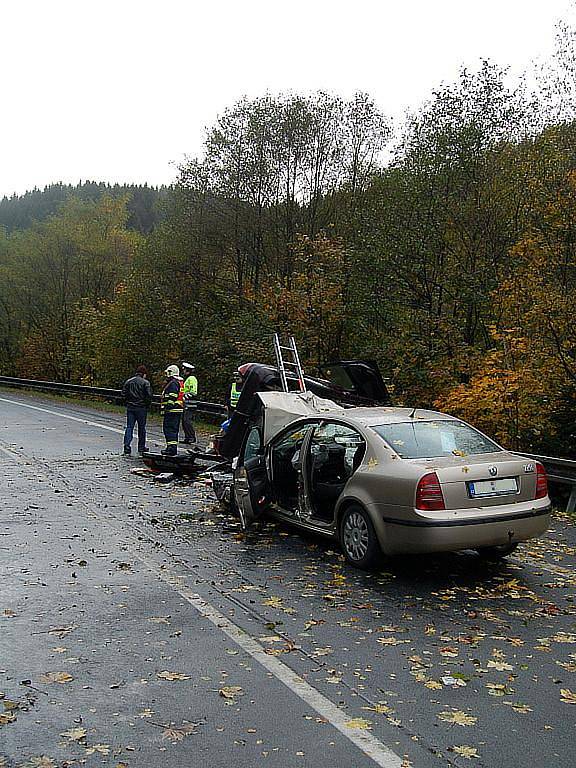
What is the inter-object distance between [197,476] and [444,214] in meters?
12.6

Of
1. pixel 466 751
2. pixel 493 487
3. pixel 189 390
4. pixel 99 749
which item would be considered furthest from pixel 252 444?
pixel 189 390

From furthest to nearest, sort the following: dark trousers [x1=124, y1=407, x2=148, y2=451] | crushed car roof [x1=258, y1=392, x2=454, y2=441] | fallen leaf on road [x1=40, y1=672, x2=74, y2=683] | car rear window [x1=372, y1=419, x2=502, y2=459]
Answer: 1. dark trousers [x1=124, y1=407, x2=148, y2=451]
2. crushed car roof [x1=258, y1=392, x2=454, y2=441]
3. car rear window [x1=372, y1=419, x2=502, y2=459]
4. fallen leaf on road [x1=40, y1=672, x2=74, y2=683]

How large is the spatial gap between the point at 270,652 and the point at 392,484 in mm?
2340

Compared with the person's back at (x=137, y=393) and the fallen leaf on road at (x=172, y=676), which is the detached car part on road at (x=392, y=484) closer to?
the fallen leaf on road at (x=172, y=676)

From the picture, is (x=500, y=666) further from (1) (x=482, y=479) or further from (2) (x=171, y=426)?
(2) (x=171, y=426)

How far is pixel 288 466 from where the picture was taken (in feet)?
31.6

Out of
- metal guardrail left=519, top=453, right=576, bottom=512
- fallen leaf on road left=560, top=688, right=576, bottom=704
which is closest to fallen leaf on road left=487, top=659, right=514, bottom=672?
fallen leaf on road left=560, top=688, right=576, bottom=704

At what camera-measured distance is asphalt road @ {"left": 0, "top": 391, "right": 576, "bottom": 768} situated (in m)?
4.52

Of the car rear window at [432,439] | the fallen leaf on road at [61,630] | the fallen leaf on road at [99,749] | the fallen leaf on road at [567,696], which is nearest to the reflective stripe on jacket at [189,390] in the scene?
the car rear window at [432,439]

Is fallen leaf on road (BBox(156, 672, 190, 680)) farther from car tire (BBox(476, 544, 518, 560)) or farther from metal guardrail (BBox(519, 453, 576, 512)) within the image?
metal guardrail (BBox(519, 453, 576, 512))

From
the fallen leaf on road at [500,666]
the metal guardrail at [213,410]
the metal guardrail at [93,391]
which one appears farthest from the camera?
the metal guardrail at [93,391]

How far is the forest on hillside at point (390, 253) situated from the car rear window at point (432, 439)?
9113mm

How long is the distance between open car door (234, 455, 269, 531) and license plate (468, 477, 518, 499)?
257 cm

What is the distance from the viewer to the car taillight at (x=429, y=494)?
759 cm
